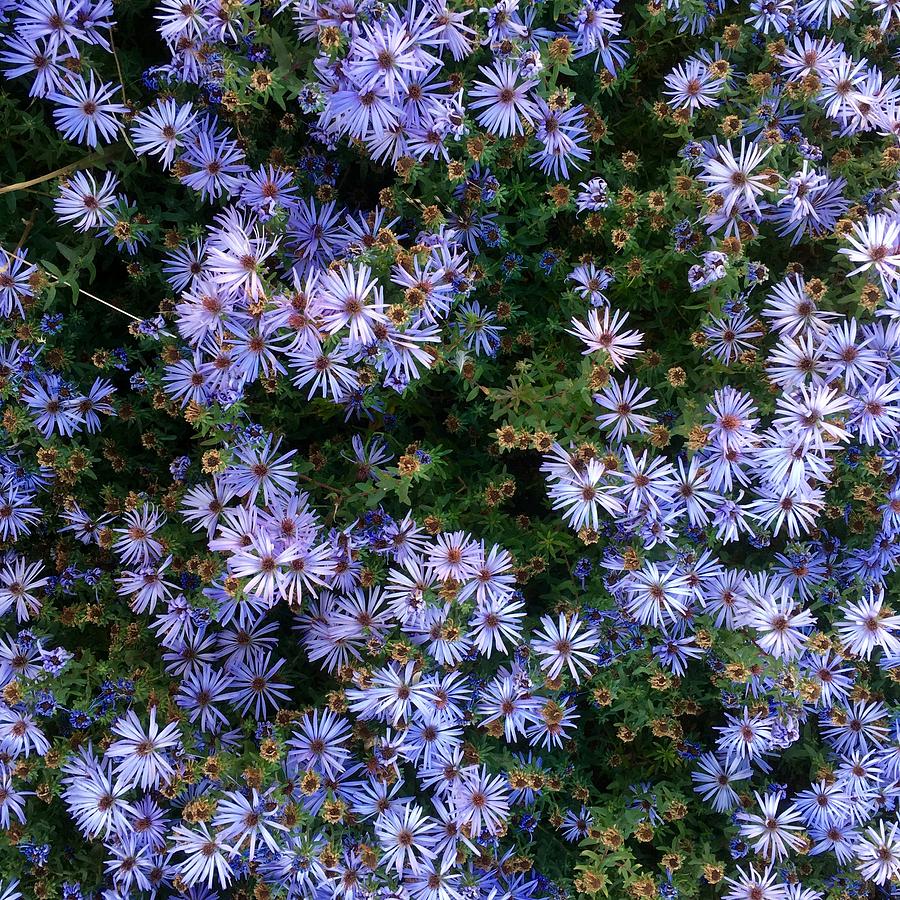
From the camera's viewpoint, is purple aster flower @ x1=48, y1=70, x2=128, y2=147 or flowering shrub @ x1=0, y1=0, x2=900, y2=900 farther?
purple aster flower @ x1=48, y1=70, x2=128, y2=147

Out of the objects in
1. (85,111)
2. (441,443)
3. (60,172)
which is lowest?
(441,443)

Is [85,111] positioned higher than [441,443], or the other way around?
[85,111]

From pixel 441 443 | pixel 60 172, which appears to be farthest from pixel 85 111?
pixel 441 443

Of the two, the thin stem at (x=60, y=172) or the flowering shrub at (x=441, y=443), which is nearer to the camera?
the flowering shrub at (x=441, y=443)

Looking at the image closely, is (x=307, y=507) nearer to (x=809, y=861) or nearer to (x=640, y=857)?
(x=640, y=857)

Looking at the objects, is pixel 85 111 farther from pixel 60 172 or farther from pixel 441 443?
pixel 441 443

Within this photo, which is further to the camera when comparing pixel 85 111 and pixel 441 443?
pixel 441 443

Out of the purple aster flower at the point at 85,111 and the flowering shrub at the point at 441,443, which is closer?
the flowering shrub at the point at 441,443

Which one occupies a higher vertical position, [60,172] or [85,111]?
[85,111]
